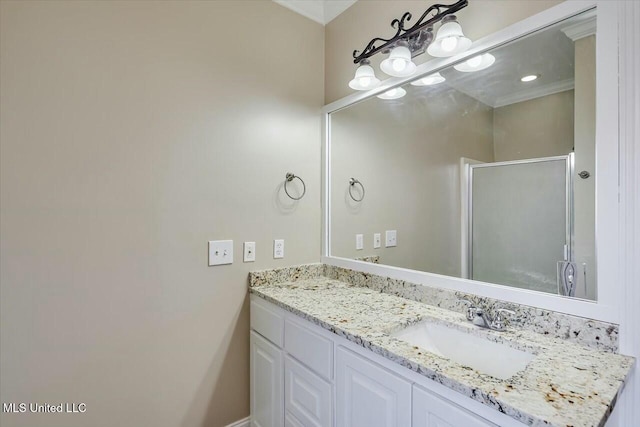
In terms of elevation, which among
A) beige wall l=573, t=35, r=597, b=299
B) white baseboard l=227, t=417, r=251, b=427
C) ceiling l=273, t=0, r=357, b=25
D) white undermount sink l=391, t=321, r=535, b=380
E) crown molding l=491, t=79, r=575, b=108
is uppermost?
ceiling l=273, t=0, r=357, b=25

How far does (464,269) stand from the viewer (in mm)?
1389

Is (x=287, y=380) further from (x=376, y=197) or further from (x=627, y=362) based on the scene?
(x=627, y=362)

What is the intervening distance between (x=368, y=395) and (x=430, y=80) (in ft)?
4.67

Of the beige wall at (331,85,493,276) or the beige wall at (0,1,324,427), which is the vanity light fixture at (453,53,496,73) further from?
the beige wall at (0,1,324,427)

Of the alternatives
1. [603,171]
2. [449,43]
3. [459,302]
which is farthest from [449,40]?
[459,302]

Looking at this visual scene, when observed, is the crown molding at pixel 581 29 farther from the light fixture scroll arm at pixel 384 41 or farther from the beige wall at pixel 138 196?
the beige wall at pixel 138 196

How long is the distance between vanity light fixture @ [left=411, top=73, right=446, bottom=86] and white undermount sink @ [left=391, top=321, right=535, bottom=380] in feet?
3.71

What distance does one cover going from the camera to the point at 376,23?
1766mm

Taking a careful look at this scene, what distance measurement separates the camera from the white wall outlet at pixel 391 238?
1743 mm

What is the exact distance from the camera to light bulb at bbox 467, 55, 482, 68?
1348 mm

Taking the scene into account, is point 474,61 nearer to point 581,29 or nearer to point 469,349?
point 581,29

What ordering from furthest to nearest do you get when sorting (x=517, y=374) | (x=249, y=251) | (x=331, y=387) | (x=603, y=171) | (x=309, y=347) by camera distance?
(x=249, y=251)
(x=309, y=347)
(x=331, y=387)
(x=603, y=171)
(x=517, y=374)

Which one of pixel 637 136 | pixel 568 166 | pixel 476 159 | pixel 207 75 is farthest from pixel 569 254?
pixel 207 75

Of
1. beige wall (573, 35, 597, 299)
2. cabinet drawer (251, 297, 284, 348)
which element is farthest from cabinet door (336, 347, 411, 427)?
beige wall (573, 35, 597, 299)
